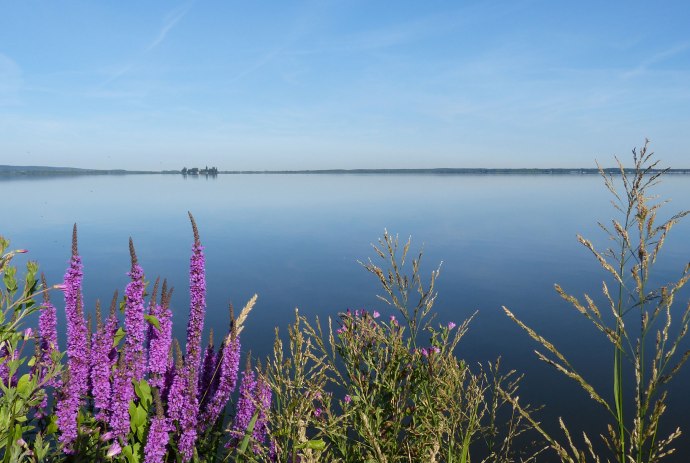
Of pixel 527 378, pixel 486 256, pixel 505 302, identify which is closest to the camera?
pixel 527 378

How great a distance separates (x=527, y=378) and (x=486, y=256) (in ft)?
56.3

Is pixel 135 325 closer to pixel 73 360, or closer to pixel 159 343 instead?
pixel 159 343

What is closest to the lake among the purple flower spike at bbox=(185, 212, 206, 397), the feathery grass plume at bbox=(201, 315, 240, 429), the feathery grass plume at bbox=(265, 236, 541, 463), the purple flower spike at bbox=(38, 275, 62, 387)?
the feathery grass plume at bbox=(265, 236, 541, 463)

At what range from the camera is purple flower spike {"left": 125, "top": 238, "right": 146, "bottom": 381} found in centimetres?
377

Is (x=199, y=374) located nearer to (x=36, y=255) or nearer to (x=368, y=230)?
(x=36, y=255)

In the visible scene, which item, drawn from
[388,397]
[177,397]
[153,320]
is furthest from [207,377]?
[388,397]

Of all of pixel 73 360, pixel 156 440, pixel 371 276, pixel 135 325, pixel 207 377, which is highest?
pixel 135 325

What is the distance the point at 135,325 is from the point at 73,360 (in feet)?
2.68

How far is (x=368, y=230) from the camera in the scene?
129 ft

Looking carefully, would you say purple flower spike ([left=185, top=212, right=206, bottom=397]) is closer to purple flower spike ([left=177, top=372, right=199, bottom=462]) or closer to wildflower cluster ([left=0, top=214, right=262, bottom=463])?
wildflower cluster ([left=0, top=214, right=262, bottom=463])

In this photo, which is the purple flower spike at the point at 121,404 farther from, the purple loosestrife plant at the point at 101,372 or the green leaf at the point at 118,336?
the green leaf at the point at 118,336

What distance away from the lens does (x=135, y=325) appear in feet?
12.3

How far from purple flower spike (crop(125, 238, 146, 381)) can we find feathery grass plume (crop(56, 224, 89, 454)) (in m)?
0.56

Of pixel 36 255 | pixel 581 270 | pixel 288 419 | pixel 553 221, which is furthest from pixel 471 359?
pixel 553 221
